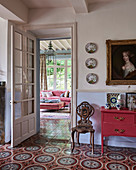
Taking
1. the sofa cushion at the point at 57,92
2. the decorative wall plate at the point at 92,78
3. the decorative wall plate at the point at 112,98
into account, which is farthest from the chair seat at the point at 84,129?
the sofa cushion at the point at 57,92

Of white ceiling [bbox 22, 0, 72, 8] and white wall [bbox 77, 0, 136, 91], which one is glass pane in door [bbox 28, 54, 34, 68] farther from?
white wall [bbox 77, 0, 136, 91]

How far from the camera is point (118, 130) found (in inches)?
135

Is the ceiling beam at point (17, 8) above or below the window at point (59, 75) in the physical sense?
above

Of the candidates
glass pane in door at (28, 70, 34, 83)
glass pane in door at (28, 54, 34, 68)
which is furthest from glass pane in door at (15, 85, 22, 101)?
glass pane in door at (28, 54, 34, 68)

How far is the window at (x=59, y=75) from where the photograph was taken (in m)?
11.9

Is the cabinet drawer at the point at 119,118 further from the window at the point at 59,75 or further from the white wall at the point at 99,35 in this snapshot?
the window at the point at 59,75

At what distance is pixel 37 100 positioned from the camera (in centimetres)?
493

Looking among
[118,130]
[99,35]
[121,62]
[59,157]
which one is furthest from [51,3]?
[59,157]

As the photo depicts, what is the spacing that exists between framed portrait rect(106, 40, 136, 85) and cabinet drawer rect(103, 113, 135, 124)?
79cm

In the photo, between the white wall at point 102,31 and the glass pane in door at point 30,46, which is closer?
the white wall at point 102,31

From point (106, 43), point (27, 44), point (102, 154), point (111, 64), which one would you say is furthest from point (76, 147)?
point (27, 44)

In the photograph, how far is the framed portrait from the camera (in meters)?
3.82

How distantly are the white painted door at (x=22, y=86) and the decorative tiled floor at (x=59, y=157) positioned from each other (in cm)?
36

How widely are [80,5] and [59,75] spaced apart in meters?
8.59
